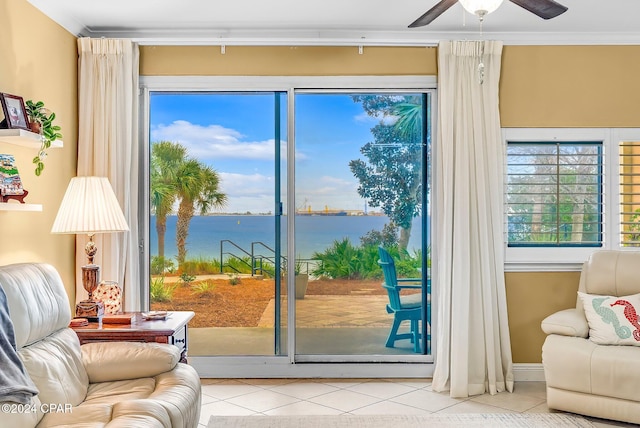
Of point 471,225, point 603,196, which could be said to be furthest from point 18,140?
point 603,196

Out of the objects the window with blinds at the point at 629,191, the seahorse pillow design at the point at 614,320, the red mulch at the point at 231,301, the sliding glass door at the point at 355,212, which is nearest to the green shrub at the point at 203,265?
the red mulch at the point at 231,301

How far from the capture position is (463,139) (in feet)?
14.2

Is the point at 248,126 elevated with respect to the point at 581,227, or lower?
elevated

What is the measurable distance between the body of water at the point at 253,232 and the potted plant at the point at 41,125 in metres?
1.26

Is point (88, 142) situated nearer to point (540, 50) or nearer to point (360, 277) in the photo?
point (360, 277)

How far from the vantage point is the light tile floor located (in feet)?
12.5

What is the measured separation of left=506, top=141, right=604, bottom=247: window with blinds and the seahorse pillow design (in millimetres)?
750

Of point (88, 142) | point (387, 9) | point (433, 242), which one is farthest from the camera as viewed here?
point (433, 242)

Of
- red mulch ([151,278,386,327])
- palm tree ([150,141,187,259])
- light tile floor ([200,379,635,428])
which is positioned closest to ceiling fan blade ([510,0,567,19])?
light tile floor ([200,379,635,428])

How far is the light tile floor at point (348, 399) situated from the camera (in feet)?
12.5

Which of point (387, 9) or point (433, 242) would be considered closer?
point (387, 9)

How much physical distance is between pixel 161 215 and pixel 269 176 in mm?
872

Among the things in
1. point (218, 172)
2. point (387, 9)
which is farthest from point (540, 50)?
point (218, 172)

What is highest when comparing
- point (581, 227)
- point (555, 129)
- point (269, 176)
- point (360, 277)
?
point (555, 129)
